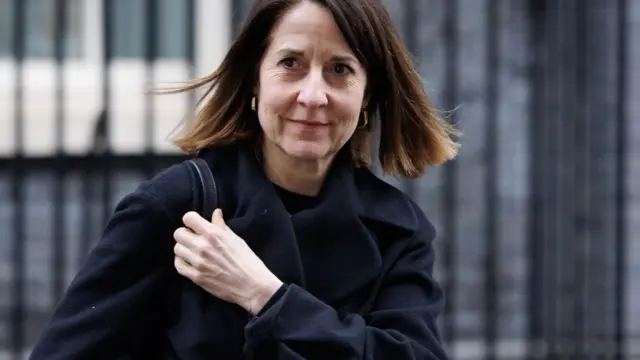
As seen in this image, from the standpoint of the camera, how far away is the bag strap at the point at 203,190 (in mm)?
2004

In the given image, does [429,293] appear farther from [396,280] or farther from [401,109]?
[401,109]

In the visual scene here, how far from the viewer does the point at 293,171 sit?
83.4 inches

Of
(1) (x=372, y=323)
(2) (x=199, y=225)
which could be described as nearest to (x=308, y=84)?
(2) (x=199, y=225)

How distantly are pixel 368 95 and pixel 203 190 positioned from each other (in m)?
0.36

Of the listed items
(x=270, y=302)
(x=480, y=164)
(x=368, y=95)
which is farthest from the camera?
(x=480, y=164)

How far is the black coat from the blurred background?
2371 mm

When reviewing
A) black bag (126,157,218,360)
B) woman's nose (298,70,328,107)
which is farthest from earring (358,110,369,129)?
black bag (126,157,218,360)

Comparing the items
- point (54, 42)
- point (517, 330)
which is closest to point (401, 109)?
point (54, 42)

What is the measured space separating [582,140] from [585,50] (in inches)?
13.4

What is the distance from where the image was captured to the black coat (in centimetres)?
196

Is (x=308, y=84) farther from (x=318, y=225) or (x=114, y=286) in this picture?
(x=114, y=286)

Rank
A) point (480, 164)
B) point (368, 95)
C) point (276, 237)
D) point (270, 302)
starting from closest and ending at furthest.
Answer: point (270, 302)
point (276, 237)
point (368, 95)
point (480, 164)

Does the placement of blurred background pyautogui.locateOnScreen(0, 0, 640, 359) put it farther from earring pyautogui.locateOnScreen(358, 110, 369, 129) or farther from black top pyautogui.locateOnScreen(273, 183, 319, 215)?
black top pyautogui.locateOnScreen(273, 183, 319, 215)

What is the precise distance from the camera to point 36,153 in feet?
15.3
